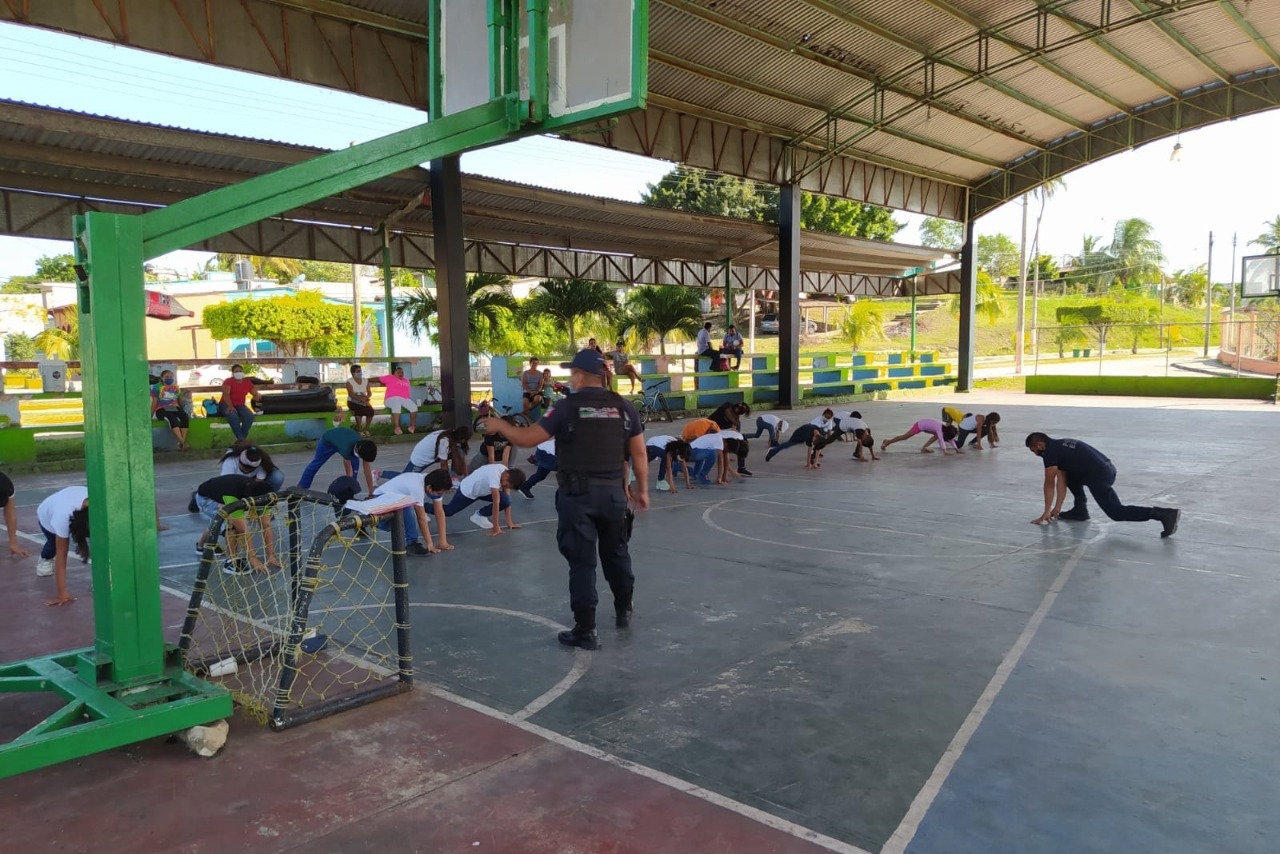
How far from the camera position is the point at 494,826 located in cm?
361

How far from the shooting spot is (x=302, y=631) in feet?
15.3

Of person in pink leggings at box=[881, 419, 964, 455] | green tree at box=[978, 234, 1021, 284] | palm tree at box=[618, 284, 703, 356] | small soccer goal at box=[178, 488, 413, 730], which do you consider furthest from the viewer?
green tree at box=[978, 234, 1021, 284]

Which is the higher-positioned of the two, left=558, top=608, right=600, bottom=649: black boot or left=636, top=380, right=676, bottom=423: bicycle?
left=636, top=380, right=676, bottom=423: bicycle

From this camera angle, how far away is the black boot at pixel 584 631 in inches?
227

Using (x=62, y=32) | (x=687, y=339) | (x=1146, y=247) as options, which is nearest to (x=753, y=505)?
(x=62, y=32)

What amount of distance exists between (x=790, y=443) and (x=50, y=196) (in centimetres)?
1472

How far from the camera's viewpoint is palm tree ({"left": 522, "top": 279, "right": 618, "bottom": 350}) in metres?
29.5

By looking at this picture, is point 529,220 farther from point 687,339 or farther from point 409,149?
point 409,149

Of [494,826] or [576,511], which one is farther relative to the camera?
[576,511]

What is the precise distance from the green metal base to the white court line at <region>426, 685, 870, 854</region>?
1285 mm

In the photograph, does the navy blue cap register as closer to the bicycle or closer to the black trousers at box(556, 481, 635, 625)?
the black trousers at box(556, 481, 635, 625)

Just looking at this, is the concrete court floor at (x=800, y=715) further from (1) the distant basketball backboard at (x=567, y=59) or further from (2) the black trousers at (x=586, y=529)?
(1) the distant basketball backboard at (x=567, y=59)

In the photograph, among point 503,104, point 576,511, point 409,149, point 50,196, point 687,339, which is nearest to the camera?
point 409,149

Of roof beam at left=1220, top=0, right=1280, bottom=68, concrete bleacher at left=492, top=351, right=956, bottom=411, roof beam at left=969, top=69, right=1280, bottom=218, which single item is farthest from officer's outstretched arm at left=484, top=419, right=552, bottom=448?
roof beam at left=969, top=69, right=1280, bottom=218
